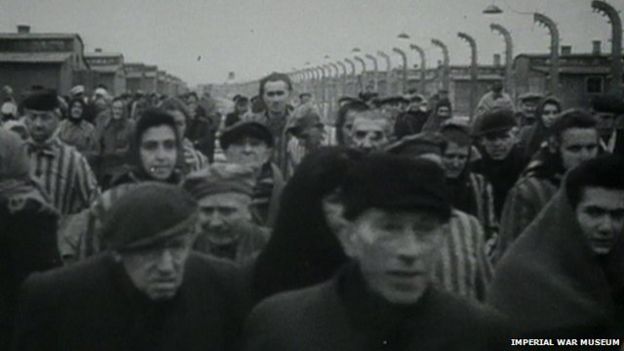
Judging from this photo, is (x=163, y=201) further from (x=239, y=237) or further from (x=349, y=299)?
(x=239, y=237)

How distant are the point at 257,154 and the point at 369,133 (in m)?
0.41

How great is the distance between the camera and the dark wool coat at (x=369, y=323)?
1.28m

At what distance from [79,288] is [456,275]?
808 millimetres

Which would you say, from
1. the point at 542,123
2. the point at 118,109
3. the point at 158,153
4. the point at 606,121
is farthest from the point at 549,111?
the point at 158,153

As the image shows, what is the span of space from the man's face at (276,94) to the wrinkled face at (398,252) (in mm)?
2942

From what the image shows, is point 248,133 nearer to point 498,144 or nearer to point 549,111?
point 498,144

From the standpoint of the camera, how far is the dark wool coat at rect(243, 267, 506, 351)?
128cm

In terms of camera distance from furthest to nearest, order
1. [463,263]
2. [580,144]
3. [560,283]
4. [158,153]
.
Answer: [580,144]
[158,153]
[463,263]
[560,283]

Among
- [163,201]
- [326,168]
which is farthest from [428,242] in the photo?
[326,168]

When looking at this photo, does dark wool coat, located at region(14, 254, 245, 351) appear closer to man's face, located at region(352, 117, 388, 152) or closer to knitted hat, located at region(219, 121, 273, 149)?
knitted hat, located at region(219, 121, 273, 149)

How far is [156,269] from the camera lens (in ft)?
4.83

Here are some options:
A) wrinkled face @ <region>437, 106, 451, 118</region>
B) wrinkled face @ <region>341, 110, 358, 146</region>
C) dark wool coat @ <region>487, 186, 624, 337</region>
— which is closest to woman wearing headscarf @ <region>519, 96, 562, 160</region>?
wrinkled face @ <region>341, 110, 358, 146</region>

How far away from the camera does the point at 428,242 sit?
4.33 ft

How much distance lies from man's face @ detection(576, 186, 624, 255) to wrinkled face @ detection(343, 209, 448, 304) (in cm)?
51
